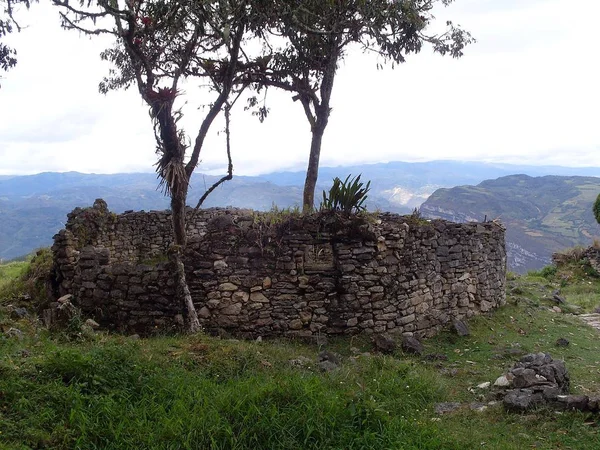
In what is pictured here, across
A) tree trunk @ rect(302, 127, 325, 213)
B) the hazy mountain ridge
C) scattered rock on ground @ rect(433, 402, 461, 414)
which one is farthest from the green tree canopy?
the hazy mountain ridge

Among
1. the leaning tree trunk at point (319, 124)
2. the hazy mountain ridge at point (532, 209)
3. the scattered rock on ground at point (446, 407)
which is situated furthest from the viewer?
the hazy mountain ridge at point (532, 209)

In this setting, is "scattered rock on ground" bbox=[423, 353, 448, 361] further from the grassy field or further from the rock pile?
the rock pile

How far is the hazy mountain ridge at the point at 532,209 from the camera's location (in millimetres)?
53188

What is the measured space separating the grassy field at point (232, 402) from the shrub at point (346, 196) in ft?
9.65

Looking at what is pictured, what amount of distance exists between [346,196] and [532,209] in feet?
254

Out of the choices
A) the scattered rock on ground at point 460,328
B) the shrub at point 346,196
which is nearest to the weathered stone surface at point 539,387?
the scattered rock on ground at point 460,328

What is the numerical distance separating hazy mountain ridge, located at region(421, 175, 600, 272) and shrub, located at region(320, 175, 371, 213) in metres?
40.3

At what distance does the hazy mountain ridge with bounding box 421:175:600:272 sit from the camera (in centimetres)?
5319

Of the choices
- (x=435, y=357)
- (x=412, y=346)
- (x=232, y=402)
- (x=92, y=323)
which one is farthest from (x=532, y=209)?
(x=232, y=402)

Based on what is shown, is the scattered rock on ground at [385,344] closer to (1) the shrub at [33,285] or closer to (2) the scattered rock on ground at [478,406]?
(2) the scattered rock on ground at [478,406]

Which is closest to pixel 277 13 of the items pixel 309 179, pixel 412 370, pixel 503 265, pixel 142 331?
pixel 309 179

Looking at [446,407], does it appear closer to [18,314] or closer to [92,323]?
[92,323]

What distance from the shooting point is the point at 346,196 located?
9141mm

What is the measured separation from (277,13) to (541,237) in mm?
55945
